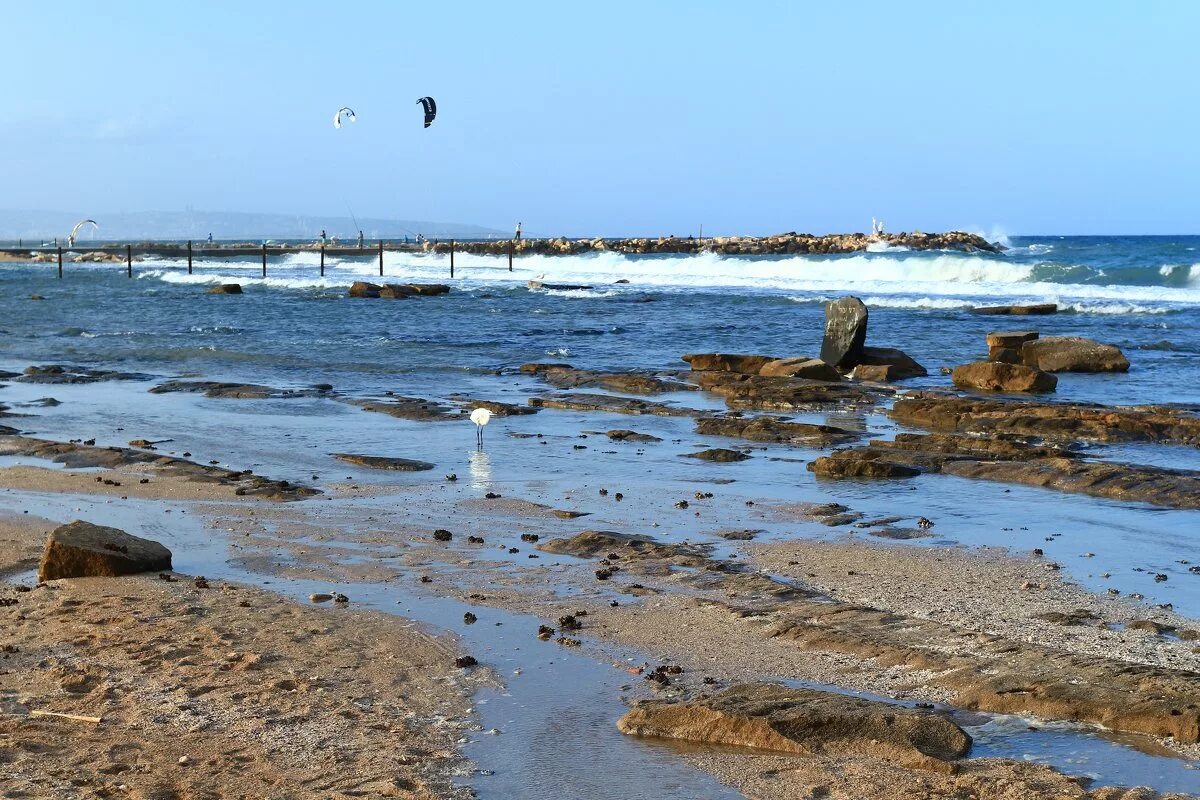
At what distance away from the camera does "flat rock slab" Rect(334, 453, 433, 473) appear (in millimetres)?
11148

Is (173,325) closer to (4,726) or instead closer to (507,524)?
(507,524)

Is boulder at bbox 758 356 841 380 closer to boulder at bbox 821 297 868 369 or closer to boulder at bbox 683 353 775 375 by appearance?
boulder at bbox 683 353 775 375

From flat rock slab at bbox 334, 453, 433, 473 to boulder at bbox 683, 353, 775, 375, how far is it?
8.76 metres

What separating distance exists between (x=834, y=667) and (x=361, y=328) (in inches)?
1020

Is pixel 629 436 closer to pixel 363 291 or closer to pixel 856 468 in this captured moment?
pixel 856 468

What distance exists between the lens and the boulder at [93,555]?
7.08m

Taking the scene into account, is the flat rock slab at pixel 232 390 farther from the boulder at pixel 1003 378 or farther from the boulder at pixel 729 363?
the boulder at pixel 1003 378

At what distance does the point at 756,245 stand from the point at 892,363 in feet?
238

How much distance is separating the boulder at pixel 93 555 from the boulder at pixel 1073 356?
15.7m

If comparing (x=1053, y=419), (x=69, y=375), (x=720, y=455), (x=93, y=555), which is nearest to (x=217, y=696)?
(x=93, y=555)

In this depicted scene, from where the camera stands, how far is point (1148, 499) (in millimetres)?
9930

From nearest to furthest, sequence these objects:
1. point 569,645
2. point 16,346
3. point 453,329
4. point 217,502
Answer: point 569,645 → point 217,502 → point 16,346 → point 453,329

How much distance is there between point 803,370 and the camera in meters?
18.0

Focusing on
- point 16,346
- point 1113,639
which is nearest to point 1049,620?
point 1113,639
